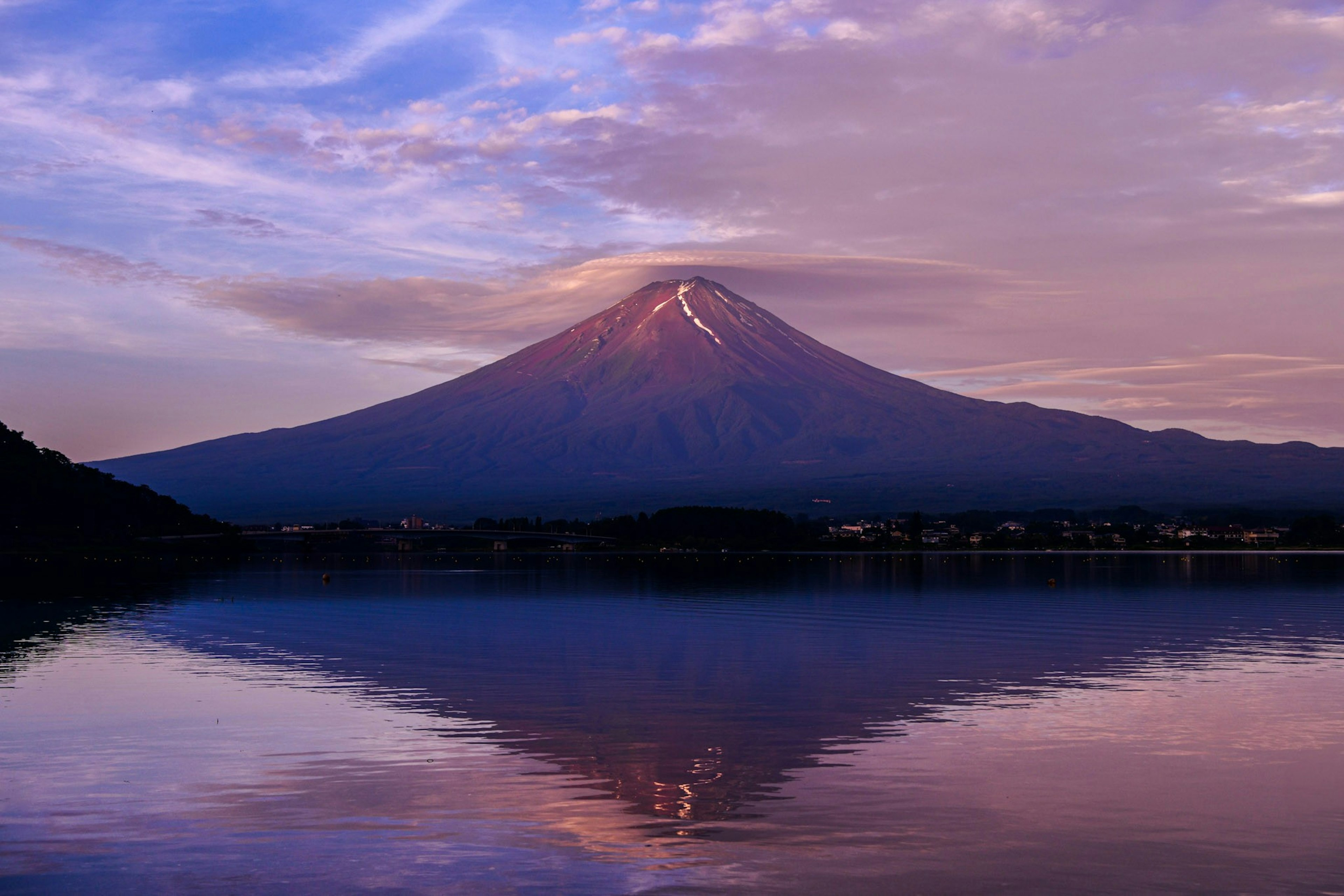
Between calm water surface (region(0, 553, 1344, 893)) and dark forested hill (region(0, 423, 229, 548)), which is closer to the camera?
calm water surface (region(0, 553, 1344, 893))

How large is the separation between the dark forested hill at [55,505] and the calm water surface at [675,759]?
434ft

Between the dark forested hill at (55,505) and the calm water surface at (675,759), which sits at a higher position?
the dark forested hill at (55,505)

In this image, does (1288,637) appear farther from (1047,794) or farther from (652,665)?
(1047,794)

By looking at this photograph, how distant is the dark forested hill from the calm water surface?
434 feet

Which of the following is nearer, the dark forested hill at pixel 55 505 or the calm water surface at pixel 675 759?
the calm water surface at pixel 675 759

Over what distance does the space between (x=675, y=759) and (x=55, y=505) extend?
6781 inches

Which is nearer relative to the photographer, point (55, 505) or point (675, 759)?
point (675, 759)

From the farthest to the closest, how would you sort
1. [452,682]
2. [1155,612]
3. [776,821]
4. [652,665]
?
[1155,612] → [652,665] → [452,682] → [776,821]

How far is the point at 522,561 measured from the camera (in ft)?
559

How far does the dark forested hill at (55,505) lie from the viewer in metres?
169

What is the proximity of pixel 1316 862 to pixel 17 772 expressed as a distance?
17.9m

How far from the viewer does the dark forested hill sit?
169 metres

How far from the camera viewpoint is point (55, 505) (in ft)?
573

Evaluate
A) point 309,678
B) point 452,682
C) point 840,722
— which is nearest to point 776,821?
point 840,722
